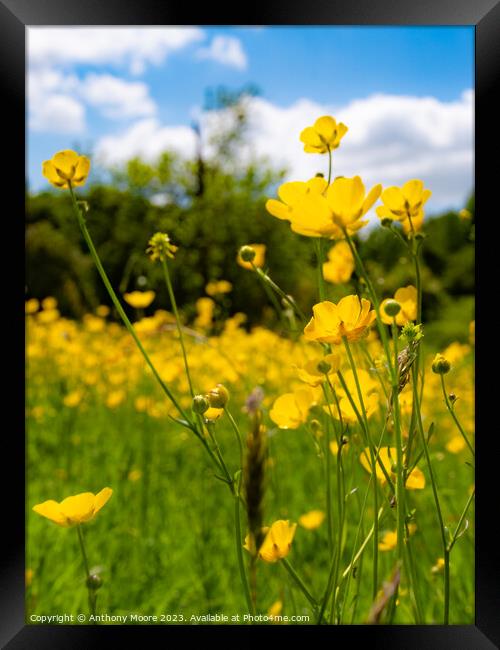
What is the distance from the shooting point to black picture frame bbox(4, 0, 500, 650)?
2.24ft

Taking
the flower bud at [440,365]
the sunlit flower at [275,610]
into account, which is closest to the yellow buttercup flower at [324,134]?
the flower bud at [440,365]

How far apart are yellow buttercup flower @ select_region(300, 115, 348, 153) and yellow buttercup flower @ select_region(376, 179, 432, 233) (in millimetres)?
66

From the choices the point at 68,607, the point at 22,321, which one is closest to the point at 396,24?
the point at 22,321

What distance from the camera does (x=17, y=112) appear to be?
76cm

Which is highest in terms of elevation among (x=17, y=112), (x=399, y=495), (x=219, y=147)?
(x=219, y=147)

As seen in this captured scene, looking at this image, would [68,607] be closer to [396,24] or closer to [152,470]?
[152,470]

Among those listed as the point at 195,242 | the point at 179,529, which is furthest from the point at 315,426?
the point at 195,242

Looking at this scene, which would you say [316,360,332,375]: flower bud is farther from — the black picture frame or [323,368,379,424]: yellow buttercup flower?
the black picture frame

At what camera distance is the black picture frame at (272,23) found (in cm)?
68

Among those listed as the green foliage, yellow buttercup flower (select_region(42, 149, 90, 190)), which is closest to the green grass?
yellow buttercup flower (select_region(42, 149, 90, 190))

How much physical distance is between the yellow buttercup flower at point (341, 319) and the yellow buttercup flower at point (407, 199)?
15 centimetres

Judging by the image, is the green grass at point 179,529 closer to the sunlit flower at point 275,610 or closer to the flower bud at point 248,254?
the sunlit flower at point 275,610

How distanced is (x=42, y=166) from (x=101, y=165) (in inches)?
169

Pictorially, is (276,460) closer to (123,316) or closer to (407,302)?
(407,302)
